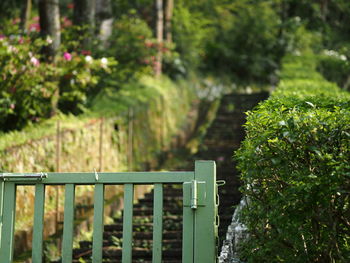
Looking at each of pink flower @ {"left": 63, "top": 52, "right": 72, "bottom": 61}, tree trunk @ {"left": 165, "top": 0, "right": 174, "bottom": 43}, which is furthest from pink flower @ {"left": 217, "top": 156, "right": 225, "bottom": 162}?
tree trunk @ {"left": 165, "top": 0, "right": 174, "bottom": 43}

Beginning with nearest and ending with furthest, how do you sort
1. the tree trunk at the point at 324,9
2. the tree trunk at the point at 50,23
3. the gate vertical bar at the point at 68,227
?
the gate vertical bar at the point at 68,227
the tree trunk at the point at 50,23
the tree trunk at the point at 324,9

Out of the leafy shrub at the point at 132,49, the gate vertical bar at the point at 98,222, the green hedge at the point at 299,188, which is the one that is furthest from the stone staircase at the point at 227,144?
the leafy shrub at the point at 132,49

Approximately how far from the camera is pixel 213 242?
4934 mm

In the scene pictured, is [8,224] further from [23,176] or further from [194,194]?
[194,194]

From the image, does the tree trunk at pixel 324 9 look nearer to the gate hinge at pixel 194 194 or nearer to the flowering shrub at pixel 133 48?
the flowering shrub at pixel 133 48

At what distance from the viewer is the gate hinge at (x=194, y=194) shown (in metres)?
4.98

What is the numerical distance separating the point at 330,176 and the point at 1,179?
2.41m

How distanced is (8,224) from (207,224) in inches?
57.8

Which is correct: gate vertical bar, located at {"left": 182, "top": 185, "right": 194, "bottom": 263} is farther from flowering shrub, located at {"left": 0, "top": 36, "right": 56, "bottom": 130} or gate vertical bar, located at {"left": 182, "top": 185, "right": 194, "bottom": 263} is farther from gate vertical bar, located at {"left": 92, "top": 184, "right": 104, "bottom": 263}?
flowering shrub, located at {"left": 0, "top": 36, "right": 56, "bottom": 130}

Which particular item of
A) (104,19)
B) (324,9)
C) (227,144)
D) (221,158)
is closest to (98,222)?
(221,158)

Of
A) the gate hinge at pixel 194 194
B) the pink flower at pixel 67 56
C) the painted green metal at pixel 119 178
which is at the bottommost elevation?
the gate hinge at pixel 194 194

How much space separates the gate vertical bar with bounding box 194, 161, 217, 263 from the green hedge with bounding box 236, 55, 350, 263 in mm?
252

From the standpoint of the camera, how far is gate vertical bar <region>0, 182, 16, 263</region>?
5258mm

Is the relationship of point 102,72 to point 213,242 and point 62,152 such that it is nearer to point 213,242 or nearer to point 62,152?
point 62,152
